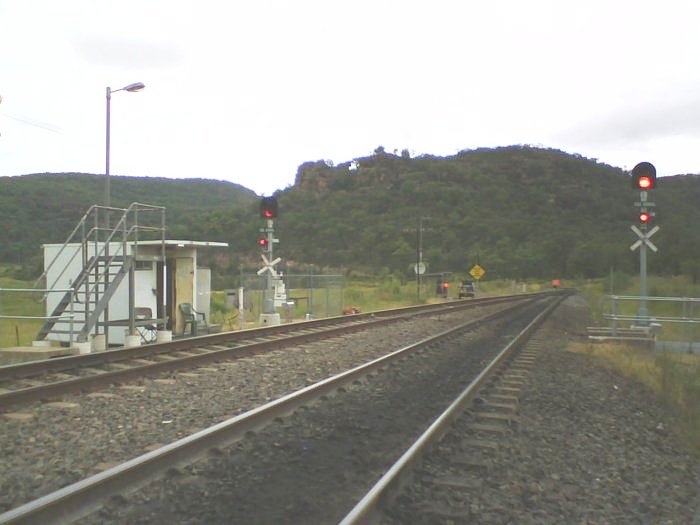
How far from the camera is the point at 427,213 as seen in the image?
115500 millimetres

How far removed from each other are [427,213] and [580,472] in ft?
361

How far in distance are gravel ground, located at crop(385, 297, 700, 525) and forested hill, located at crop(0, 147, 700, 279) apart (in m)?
35.1

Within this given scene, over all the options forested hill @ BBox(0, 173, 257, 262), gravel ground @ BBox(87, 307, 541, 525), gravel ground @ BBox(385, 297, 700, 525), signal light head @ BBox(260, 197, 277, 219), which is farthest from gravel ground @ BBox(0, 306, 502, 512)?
forested hill @ BBox(0, 173, 257, 262)

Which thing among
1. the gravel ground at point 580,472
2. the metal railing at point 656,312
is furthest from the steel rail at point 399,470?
the metal railing at point 656,312

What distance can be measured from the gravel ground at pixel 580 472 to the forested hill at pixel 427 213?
35072 mm

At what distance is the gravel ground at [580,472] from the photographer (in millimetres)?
5316

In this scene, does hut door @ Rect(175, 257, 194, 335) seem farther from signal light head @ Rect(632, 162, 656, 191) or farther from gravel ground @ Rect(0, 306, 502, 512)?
signal light head @ Rect(632, 162, 656, 191)

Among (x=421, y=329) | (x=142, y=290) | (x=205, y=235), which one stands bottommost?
(x=421, y=329)

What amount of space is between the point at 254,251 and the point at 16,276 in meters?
40.4

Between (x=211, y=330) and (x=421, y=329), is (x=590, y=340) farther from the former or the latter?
(x=211, y=330)

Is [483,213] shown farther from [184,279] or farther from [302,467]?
[302,467]

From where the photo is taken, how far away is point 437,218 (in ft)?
368

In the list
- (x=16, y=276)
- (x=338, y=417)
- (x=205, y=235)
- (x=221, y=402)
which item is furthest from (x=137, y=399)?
(x=205, y=235)

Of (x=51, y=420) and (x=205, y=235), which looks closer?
(x=51, y=420)
